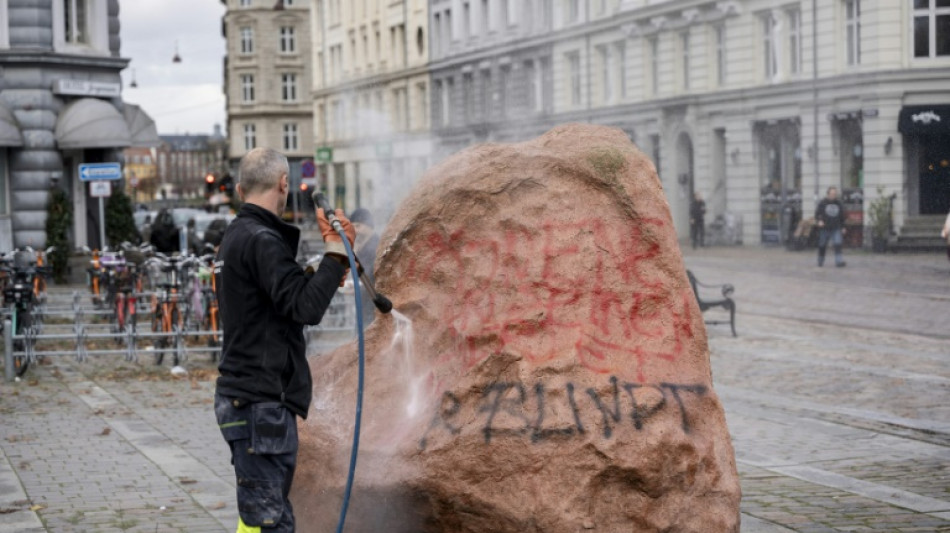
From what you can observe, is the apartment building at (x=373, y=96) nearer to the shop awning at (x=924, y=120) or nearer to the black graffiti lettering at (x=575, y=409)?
the black graffiti lettering at (x=575, y=409)

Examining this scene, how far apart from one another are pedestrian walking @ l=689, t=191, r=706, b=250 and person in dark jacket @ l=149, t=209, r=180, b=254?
56.1 feet

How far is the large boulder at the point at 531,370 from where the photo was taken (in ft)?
20.4

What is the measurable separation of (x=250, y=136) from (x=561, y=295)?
6441 cm

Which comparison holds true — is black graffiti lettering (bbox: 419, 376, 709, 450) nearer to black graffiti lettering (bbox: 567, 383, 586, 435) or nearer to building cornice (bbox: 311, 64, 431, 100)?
black graffiti lettering (bbox: 567, 383, 586, 435)

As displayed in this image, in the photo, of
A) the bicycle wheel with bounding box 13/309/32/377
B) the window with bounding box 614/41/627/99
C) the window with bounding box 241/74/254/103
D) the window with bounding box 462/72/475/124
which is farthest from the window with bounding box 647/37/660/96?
the window with bounding box 241/74/254/103

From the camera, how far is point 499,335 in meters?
6.54

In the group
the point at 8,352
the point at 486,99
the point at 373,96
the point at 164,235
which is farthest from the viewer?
the point at 164,235

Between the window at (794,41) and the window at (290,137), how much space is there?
19.4 m

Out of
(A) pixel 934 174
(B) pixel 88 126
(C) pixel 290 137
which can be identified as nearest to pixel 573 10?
(B) pixel 88 126

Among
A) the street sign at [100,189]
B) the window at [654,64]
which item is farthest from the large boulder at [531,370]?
the window at [654,64]

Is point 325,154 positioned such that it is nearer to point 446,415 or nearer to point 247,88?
point 446,415

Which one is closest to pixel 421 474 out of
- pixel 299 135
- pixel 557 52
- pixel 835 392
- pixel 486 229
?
pixel 486 229

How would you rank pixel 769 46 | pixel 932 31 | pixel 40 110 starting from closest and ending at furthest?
pixel 40 110 < pixel 932 31 < pixel 769 46

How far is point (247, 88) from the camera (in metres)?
75.5
